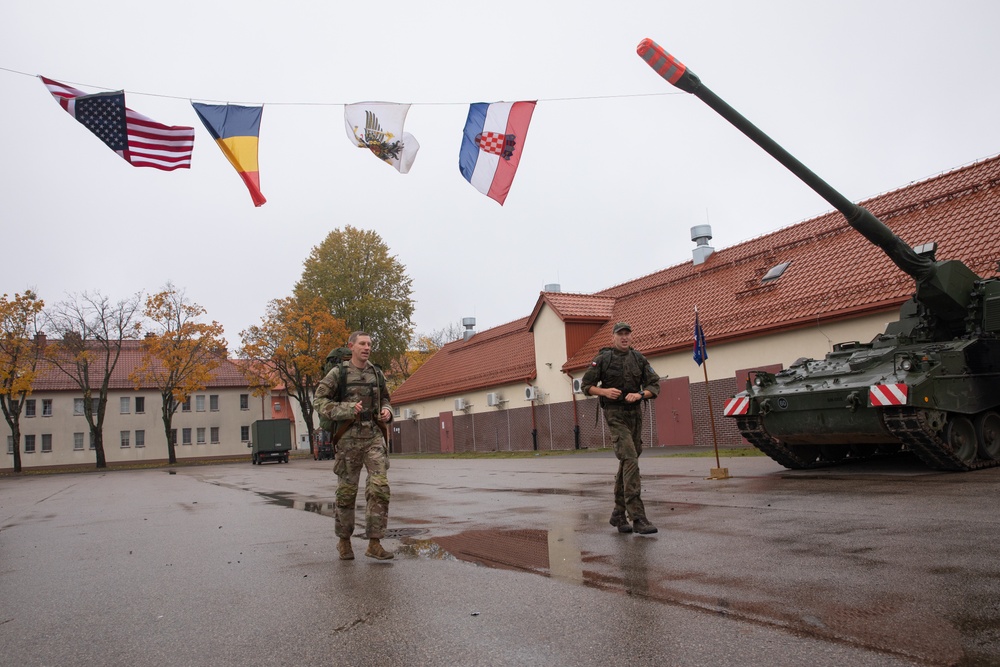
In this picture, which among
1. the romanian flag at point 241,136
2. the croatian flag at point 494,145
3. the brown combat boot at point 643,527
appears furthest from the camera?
the croatian flag at point 494,145

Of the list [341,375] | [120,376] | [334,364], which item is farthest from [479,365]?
[120,376]

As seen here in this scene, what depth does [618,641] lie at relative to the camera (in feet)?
12.1

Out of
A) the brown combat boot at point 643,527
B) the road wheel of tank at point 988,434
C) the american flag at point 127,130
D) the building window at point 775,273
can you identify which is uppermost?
the american flag at point 127,130

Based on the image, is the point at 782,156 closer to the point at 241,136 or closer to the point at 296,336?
the point at 241,136

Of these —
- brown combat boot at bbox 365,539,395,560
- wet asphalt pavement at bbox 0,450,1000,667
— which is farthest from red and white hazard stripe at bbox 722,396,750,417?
brown combat boot at bbox 365,539,395,560

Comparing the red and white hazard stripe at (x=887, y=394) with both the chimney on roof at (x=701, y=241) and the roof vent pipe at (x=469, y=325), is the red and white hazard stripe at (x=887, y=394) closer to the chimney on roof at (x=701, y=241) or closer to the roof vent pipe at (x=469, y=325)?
the chimney on roof at (x=701, y=241)

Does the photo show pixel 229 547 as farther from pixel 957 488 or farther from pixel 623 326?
pixel 957 488

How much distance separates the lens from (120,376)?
6200 cm

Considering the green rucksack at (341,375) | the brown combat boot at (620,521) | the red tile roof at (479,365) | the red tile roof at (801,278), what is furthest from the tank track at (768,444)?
the red tile roof at (479,365)

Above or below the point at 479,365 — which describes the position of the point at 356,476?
below

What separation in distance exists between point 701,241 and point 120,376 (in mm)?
49703

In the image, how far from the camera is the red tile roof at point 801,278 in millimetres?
18969

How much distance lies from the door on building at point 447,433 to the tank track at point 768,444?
1100 inches

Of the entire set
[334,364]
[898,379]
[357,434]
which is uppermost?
[334,364]
